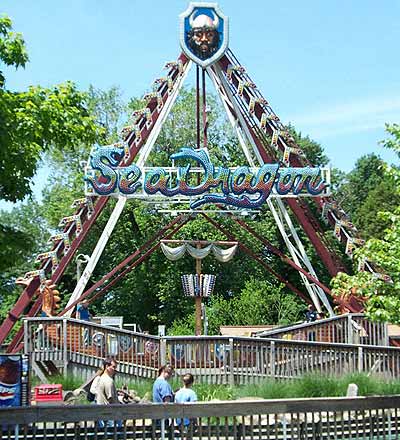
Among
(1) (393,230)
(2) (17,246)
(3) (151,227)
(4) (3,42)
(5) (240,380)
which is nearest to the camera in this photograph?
(2) (17,246)

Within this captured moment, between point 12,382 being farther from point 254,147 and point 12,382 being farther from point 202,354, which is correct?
point 254,147

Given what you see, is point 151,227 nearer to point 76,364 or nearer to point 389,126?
point 76,364

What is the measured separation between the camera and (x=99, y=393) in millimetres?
13945

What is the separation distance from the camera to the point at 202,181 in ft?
93.9

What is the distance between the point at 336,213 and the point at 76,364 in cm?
1149

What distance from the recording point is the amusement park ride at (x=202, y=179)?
92.3 ft

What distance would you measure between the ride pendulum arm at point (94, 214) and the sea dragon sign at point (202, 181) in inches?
57.3

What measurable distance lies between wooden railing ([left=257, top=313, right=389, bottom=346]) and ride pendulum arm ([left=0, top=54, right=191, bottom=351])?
305 inches

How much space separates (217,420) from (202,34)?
74.1 feet

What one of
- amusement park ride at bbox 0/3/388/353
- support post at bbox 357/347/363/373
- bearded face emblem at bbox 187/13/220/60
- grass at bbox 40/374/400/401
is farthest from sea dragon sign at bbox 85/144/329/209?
grass at bbox 40/374/400/401

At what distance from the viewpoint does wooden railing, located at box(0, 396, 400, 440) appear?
9.93m

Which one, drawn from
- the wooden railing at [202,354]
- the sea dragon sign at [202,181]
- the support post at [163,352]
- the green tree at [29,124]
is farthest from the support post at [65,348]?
the green tree at [29,124]

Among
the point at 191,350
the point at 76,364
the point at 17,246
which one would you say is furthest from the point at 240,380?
the point at 17,246

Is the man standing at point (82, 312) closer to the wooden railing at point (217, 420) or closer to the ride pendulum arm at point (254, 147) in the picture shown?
the ride pendulum arm at point (254, 147)
